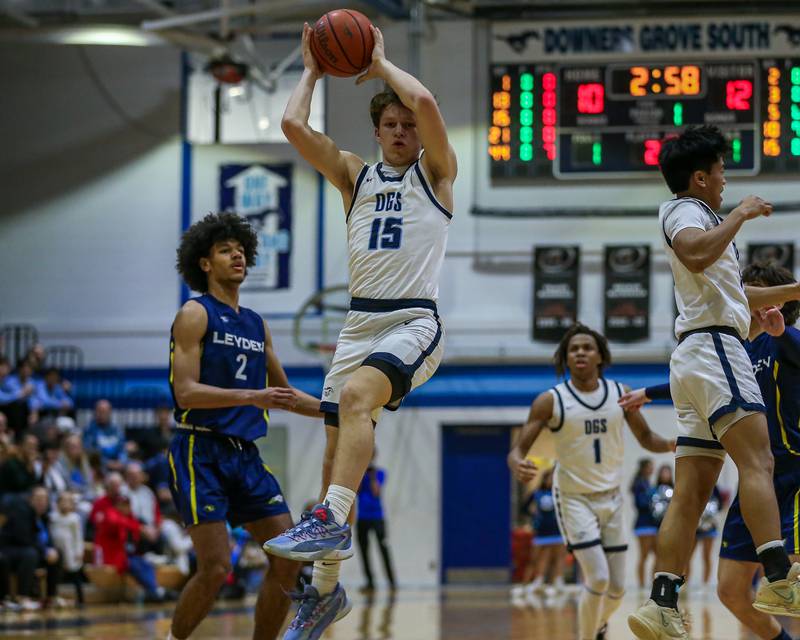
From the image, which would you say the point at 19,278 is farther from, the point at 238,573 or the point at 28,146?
the point at 238,573

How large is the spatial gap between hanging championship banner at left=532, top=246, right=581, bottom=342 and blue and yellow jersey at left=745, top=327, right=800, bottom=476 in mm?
13810

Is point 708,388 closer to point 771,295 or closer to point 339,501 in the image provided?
point 771,295

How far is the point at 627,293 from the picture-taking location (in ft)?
65.2

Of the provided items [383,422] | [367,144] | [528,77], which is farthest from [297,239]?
[528,77]

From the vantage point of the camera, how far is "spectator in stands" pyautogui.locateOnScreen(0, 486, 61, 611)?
1348 centimetres

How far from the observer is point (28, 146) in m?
21.9

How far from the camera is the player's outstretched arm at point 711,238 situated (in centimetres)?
525

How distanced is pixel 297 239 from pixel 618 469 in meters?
13.1

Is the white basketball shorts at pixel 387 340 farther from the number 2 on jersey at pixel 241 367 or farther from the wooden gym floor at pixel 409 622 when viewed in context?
the wooden gym floor at pixel 409 622

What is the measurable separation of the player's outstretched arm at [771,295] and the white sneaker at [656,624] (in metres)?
1.50

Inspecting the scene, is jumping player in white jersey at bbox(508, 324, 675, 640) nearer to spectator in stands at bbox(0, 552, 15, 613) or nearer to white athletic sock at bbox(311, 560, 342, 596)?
white athletic sock at bbox(311, 560, 342, 596)

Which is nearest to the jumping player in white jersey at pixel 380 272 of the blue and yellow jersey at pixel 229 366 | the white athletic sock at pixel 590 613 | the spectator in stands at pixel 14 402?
the blue and yellow jersey at pixel 229 366

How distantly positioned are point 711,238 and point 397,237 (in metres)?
1.37

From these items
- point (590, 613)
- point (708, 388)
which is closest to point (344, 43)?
point (708, 388)
